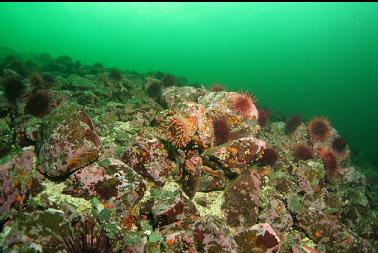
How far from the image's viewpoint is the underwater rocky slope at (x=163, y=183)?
600 cm

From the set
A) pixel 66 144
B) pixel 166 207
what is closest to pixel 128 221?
pixel 166 207

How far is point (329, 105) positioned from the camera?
106938 mm

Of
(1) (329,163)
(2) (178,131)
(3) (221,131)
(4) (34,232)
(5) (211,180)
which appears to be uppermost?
(2) (178,131)

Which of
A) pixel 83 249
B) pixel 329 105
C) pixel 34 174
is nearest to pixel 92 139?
pixel 34 174

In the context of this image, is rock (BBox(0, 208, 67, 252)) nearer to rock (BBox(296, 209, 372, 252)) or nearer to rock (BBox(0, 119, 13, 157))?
rock (BBox(0, 119, 13, 157))

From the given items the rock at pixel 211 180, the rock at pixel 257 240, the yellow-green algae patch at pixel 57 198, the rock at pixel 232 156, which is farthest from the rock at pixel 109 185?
the rock at pixel 257 240

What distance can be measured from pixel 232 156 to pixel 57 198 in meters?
4.59

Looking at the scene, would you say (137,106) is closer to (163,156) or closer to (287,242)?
(163,156)

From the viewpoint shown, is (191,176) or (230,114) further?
(230,114)

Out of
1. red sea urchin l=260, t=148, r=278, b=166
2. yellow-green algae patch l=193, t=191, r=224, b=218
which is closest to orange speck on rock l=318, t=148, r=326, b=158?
red sea urchin l=260, t=148, r=278, b=166

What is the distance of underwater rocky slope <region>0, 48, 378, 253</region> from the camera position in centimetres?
600

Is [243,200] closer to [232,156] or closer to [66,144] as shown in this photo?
[232,156]

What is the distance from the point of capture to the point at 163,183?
775cm

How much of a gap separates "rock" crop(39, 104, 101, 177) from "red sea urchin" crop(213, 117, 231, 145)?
3.53 metres
